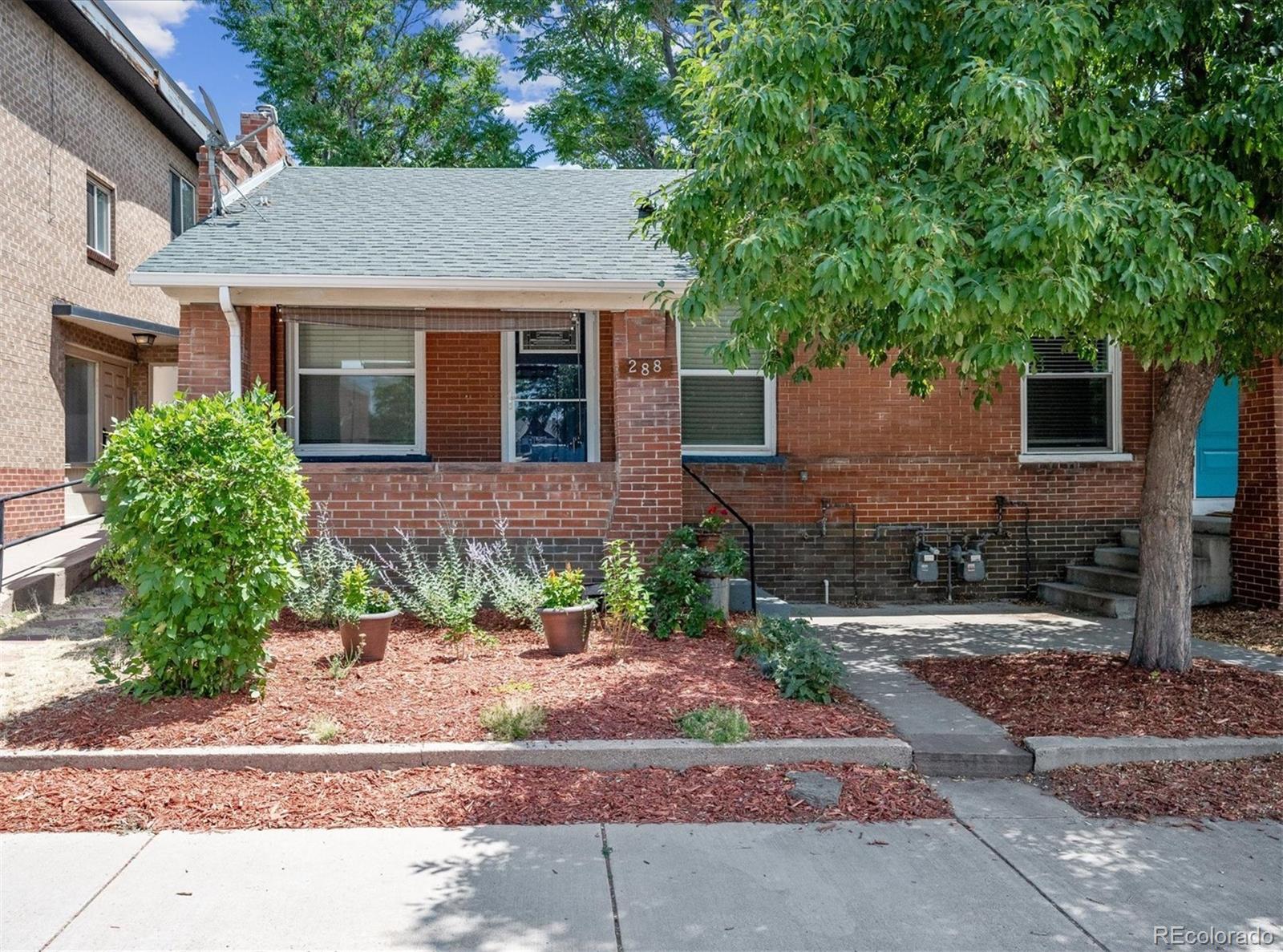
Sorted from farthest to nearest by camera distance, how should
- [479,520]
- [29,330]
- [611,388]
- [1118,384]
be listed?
1. [29,330]
2. [1118,384]
3. [611,388]
4. [479,520]

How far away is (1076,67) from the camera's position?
538cm

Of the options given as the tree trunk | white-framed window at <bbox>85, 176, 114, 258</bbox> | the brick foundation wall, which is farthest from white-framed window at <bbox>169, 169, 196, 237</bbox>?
the tree trunk

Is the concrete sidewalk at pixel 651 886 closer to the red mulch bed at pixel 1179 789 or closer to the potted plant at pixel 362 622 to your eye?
the red mulch bed at pixel 1179 789

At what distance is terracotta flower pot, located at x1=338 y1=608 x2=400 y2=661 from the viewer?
6504mm

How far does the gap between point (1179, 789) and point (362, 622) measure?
5023 millimetres

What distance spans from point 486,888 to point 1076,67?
5305mm

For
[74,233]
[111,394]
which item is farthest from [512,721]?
[111,394]

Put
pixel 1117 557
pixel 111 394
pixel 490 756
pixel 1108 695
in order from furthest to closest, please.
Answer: pixel 111 394 → pixel 1117 557 → pixel 1108 695 → pixel 490 756

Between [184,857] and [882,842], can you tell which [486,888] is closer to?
[184,857]

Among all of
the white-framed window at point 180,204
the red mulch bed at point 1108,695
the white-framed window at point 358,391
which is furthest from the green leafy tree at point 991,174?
the white-framed window at point 180,204

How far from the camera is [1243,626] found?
28.2ft

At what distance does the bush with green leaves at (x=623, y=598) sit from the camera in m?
7.36

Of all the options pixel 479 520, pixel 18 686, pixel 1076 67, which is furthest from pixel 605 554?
pixel 1076 67

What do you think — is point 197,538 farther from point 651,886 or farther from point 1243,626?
point 1243,626
